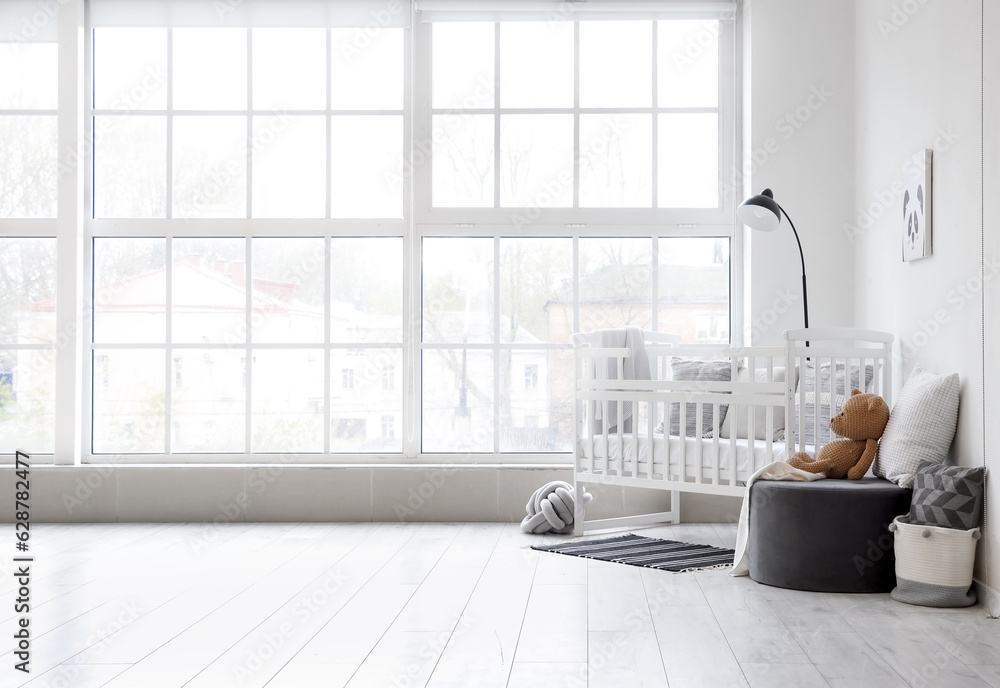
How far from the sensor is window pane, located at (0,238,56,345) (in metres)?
4.21

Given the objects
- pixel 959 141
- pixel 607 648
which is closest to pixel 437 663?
pixel 607 648

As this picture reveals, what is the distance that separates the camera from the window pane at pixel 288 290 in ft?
13.8

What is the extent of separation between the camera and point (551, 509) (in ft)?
12.0

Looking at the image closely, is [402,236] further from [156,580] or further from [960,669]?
[960,669]

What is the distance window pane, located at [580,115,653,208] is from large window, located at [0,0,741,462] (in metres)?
0.01

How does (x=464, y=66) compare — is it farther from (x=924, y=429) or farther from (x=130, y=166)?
(x=924, y=429)

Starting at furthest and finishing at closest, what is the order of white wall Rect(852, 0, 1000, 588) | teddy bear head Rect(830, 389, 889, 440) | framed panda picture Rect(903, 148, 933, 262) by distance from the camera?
framed panda picture Rect(903, 148, 933, 262), teddy bear head Rect(830, 389, 889, 440), white wall Rect(852, 0, 1000, 588)

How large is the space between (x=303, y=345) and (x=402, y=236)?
70cm

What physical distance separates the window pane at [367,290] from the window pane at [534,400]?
1.91 ft

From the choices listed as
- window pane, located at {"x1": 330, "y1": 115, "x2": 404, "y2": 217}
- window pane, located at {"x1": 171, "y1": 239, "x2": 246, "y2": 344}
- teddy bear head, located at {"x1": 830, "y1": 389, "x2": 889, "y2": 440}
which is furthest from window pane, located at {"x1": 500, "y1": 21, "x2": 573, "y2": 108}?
teddy bear head, located at {"x1": 830, "y1": 389, "x2": 889, "y2": 440}
